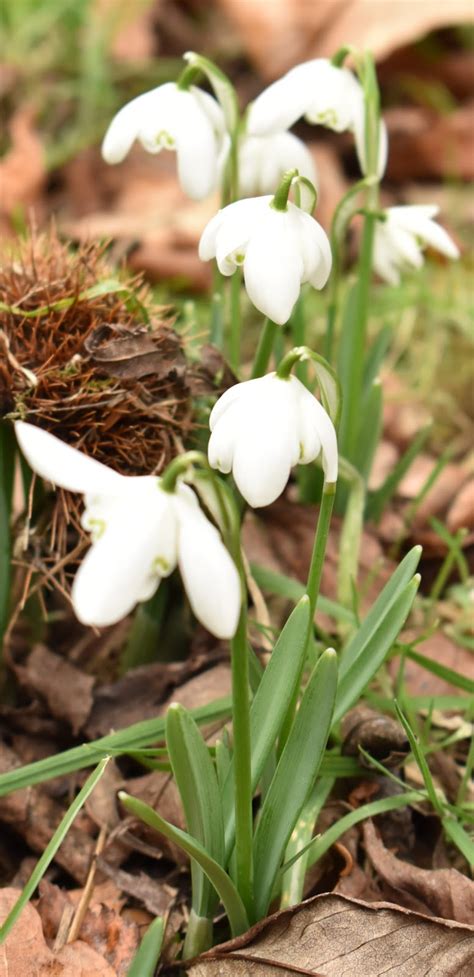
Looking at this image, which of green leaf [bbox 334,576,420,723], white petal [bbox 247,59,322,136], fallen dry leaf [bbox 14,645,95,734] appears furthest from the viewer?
fallen dry leaf [bbox 14,645,95,734]

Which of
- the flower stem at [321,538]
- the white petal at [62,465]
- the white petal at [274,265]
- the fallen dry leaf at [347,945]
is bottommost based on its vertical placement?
the fallen dry leaf at [347,945]

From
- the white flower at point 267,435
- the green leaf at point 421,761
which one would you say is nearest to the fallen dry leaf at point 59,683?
the green leaf at point 421,761

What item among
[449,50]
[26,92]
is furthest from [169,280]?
[449,50]

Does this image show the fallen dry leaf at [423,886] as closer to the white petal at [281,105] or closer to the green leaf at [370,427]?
the green leaf at [370,427]

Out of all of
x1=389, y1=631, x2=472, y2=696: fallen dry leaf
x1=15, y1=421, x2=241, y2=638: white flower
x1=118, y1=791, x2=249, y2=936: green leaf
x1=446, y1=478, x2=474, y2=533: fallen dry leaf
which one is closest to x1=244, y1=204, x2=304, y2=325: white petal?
x1=15, y1=421, x2=241, y2=638: white flower

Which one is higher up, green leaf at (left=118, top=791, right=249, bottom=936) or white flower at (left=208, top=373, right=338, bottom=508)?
white flower at (left=208, top=373, right=338, bottom=508)

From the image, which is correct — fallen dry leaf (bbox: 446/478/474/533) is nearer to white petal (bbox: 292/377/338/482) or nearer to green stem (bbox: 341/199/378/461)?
green stem (bbox: 341/199/378/461)
